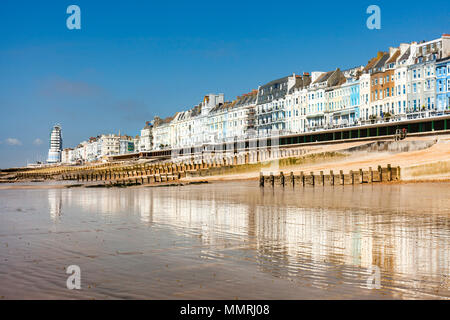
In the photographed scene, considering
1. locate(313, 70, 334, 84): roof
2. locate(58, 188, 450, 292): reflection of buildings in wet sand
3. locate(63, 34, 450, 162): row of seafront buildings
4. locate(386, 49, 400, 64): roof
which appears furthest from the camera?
locate(313, 70, 334, 84): roof

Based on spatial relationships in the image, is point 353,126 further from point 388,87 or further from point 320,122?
point 320,122

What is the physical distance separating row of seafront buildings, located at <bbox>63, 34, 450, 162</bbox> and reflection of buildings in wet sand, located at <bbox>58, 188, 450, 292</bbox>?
52.3 m

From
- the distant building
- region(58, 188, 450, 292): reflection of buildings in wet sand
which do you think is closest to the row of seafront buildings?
the distant building

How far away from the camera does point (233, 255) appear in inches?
422

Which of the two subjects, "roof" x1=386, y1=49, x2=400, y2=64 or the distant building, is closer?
the distant building

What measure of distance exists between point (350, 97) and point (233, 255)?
91.9 m

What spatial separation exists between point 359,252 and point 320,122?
325ft

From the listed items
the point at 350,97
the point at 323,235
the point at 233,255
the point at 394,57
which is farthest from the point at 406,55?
the point at 233,255

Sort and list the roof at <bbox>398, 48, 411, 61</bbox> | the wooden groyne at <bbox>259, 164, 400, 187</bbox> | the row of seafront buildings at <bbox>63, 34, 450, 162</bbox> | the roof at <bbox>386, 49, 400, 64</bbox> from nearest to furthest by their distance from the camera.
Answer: the wooden groyne at <bbox>259, 164, 400, 187</bbox> → the row of seafront buildings at <bbox>63, 34, 450, 162</bbox> → the roof at <bbox>398, 48, 411, 61</bbox> → the roof at <bbox>386, 49, 400, 64</bbox>

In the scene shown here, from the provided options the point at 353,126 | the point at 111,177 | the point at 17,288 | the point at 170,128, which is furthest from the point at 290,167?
the point at 170,128

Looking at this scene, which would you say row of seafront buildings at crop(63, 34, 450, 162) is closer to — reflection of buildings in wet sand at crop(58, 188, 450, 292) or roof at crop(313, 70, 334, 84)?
roof at crop(313, 70, 334, 84)

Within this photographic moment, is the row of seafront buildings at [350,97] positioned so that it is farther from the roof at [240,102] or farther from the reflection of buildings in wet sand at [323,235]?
the reflection of buildings in wet sand at [323,235]

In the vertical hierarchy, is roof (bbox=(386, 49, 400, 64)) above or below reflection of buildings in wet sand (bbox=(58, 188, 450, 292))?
above

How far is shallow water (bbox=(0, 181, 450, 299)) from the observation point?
7781 mm
